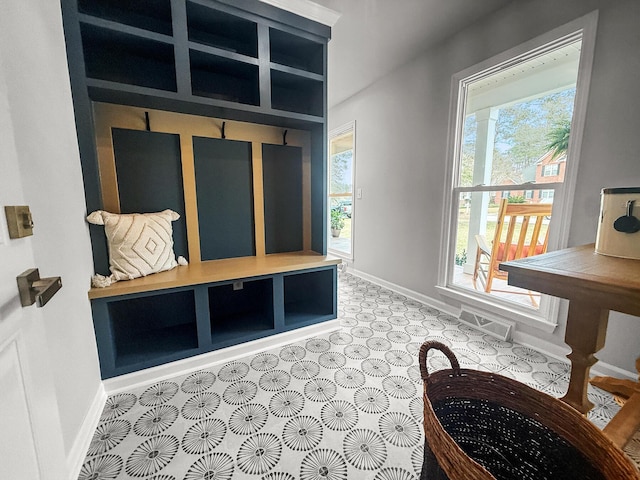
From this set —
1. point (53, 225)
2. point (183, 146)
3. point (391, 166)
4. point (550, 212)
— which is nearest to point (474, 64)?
point (391, 166)

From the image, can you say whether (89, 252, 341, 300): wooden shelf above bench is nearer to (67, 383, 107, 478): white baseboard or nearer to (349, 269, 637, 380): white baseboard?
(67, 383, 107, 478): white baseboard

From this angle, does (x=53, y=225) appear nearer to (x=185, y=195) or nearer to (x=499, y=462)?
(x=185, y=195)

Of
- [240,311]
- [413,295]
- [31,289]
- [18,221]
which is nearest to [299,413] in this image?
[240,311]

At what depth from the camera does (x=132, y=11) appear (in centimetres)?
161

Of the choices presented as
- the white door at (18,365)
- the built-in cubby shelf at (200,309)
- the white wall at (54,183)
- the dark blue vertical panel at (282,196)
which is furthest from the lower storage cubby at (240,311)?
the white door at (18,365)

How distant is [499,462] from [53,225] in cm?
→ 184

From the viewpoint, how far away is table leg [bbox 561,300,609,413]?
889 millimetres

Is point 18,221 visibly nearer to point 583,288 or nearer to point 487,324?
point 583,288

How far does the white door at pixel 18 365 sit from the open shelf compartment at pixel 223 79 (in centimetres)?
137

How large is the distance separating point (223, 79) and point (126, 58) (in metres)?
0.60

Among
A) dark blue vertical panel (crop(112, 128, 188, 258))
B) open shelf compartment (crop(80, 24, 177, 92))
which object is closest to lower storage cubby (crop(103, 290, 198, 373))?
dark blue vertical panel (crop(112, 128, 188, 258))

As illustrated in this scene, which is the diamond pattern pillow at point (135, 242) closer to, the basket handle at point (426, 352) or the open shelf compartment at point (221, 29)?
the open shelf compartment at point (221, 29)

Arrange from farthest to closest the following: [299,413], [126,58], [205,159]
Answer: [205,159] → [126,58] → [299,413]

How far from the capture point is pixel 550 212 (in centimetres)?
183
